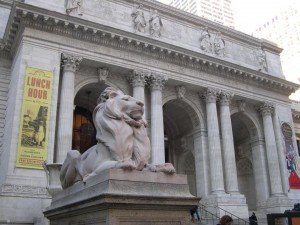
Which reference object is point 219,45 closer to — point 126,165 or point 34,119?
point 34,119

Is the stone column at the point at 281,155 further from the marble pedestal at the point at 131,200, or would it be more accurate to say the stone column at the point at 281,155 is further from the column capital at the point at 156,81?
the marble pedestal at the point at 131,200

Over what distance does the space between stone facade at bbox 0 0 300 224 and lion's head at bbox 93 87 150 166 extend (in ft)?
40.7

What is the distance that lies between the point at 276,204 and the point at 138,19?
16444mm

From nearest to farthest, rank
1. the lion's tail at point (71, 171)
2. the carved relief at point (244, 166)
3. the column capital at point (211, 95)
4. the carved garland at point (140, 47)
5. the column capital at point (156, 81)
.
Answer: the lion's tail at point (71, 171)
the carved garland at point (140, 47)
the column capital at point (156, 81)
the column capital at point (211, 95)
the carved relief at point (244, 166)

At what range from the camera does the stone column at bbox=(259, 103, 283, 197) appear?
89.5ft

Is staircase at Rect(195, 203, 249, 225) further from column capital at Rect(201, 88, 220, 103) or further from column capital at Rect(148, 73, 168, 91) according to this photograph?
column capital at Rect(148, 73, 168, 91)

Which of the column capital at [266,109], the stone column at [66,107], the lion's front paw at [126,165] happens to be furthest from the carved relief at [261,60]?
the lion's front paw at [126,165]

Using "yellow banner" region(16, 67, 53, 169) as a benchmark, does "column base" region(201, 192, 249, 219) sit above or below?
below

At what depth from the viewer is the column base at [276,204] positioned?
85.8 ft

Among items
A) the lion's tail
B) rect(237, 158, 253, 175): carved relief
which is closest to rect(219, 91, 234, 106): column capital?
rect(237, 158, 253, 175): carved relief

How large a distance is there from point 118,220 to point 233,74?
24.1 meters

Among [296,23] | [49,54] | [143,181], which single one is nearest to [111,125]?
[143,181]

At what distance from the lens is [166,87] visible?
25500 mm

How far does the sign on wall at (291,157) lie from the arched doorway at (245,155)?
2572 mm
